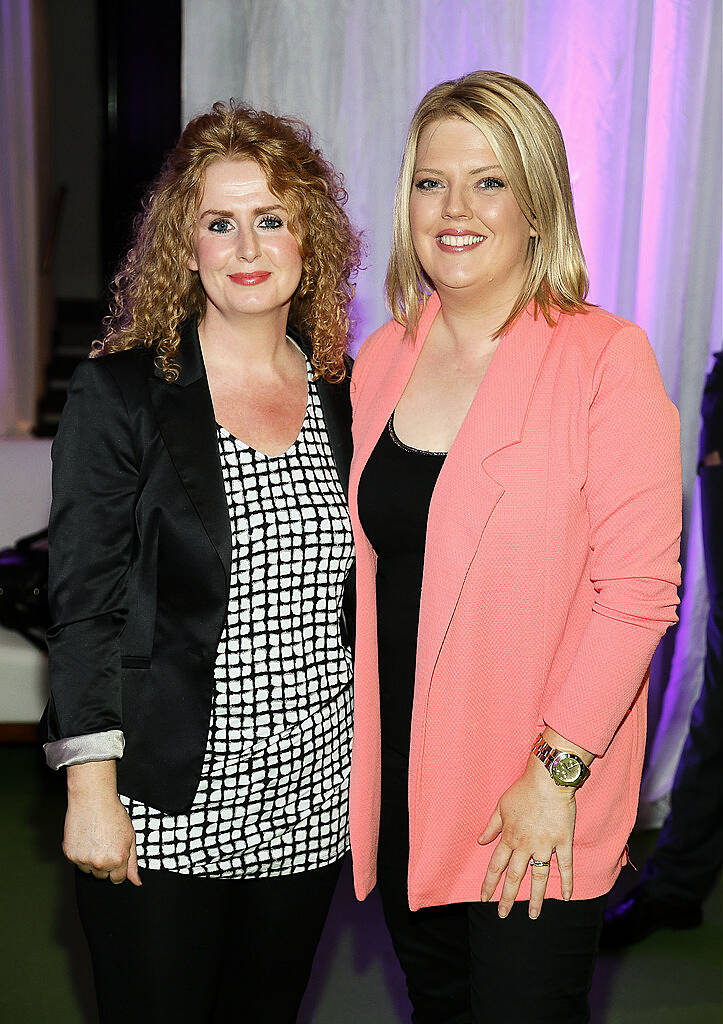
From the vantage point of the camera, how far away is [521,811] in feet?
5.10

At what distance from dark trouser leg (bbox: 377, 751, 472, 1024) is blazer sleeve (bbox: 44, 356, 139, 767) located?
1.62 ft

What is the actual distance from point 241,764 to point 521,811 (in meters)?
0.41

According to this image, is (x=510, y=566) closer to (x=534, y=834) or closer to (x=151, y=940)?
(x=534, y=834)

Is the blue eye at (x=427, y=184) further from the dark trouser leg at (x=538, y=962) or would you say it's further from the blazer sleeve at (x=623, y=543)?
the dark trouser leg at (x=538, y=962)

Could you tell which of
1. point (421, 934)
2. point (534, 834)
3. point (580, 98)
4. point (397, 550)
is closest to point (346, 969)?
point (421, 934)

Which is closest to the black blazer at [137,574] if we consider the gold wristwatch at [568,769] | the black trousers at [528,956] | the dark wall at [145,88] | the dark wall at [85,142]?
the black trousers at [528,956]

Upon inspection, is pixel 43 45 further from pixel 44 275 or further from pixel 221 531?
pixel 221 531

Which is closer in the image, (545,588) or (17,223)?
(545,588)

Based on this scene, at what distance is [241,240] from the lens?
168 cm

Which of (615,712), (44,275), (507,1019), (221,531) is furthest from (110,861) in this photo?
(44,275)

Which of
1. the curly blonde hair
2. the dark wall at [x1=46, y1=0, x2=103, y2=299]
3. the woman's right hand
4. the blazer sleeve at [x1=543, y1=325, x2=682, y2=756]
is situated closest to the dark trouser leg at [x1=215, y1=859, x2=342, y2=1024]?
the woman's right hand

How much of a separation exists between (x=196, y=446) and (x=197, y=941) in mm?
747

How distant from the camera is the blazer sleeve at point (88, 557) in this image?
154cm

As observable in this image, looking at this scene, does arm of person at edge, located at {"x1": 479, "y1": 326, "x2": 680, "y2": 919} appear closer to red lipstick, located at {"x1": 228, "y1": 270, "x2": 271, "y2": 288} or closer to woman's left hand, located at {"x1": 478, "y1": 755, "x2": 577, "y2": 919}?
woman's left hand, located at {"x1": 478, "y1": 755, "x2": 577, "y2": 919}
